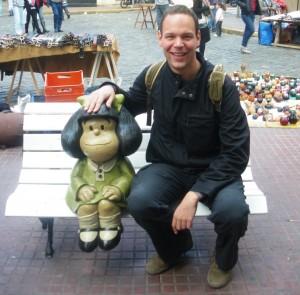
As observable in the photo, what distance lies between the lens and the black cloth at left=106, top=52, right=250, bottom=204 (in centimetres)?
291

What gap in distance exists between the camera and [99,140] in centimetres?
299

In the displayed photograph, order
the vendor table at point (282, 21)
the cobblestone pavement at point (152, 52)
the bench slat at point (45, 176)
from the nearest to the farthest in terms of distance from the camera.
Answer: the bench slat at point (45, 176) → the cobblestone pavement at point (152, 52) → the vendor table at point (282, 21)

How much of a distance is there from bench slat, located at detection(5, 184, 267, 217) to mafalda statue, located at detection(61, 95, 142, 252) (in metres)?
0.11

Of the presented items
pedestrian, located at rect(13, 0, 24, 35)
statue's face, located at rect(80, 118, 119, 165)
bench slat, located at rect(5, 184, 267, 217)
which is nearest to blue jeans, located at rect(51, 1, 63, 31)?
pedestrian, located at rect(13, 0, 24, 35)

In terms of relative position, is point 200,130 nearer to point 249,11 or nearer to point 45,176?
point 45,176

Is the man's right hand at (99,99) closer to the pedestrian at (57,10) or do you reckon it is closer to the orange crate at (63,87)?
the orange crate at (63,87)

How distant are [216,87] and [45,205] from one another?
126cm

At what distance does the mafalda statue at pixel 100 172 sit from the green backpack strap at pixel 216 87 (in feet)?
1.70

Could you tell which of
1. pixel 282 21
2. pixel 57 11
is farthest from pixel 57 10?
pixel 282 21

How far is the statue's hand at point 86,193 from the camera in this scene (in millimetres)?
3010

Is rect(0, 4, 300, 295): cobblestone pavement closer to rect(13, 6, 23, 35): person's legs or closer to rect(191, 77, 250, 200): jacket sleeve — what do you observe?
rect(191, 77, 250, 200): jacket sleeve

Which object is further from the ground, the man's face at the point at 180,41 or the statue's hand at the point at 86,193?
the man's face at the point at 180,41

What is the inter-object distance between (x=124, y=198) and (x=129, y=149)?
294 millimetres

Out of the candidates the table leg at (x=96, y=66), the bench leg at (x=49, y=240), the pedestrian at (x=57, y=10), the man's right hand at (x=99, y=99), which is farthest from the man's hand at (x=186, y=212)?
the pedestrian at (x=57, y=10)
